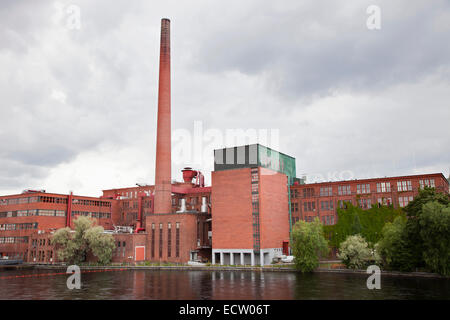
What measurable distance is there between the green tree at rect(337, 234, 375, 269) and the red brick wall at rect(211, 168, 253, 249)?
2105 centimetres

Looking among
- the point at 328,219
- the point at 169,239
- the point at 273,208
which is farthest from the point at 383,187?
the point at 169,239

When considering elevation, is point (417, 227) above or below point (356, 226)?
below

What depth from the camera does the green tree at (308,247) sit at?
2680 inches

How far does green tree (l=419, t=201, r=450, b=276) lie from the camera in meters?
53.5

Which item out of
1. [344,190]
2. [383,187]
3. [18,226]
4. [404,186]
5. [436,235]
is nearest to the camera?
[436,235]

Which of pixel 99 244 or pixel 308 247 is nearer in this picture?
pixel 308 247

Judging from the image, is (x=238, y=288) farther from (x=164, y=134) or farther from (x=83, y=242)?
(x=83, y=242)

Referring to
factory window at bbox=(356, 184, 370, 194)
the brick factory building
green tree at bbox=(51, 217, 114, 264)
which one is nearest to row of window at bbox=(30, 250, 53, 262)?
the brick factory building

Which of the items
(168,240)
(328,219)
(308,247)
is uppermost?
(328,219)

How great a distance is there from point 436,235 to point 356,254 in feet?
50.2

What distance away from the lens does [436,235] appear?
54656 millimetres

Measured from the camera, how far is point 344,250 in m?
68.2
